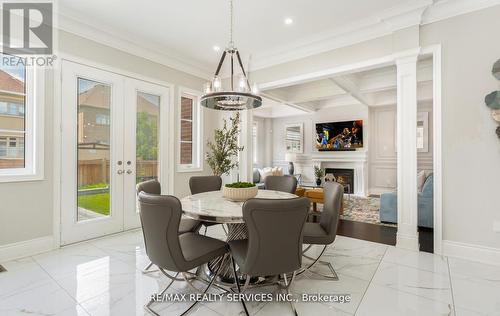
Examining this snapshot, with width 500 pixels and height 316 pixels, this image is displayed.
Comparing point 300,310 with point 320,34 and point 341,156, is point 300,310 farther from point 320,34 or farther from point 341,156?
point 341,156

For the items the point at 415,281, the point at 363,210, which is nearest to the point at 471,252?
the point at 415,281

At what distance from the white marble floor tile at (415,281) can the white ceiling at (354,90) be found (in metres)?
3.07

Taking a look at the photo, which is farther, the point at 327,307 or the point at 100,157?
the point at 100,157

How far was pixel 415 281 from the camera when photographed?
2293 millimetres

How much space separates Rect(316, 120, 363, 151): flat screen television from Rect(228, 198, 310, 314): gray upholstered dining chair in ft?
20.3

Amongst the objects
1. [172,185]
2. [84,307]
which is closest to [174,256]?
[84,307]

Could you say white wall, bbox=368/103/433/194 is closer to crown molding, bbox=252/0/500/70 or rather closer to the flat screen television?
the flat screen television

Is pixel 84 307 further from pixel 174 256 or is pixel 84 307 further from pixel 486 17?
pixel 486 17

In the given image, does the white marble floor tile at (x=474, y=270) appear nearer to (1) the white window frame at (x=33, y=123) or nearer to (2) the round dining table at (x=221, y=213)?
Answer: (2) the round dining table at (x=221, y=213)

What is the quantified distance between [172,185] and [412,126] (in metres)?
3.67

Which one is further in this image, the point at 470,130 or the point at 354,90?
the point at 354,90

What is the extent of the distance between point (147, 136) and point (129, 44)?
4.55ft

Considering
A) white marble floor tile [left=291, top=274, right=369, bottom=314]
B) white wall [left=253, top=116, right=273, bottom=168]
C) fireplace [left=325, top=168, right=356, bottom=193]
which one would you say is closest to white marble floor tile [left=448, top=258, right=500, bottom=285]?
white marble floor tile [left=291, top=274, right=369, bottom=314]

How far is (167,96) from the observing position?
426 centimetres
